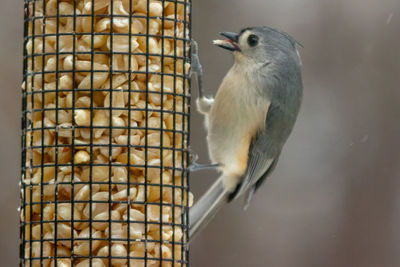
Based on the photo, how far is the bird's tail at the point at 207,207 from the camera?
4.89 meters

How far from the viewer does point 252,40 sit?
523 centimetres

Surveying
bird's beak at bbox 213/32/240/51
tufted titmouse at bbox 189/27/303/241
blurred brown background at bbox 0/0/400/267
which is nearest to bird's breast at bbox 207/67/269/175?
tufted titmouse at bbox 189/27/303/241

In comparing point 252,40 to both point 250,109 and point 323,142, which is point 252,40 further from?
point 323,142

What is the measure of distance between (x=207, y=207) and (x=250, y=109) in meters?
0.63

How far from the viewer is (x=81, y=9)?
384 centimetres

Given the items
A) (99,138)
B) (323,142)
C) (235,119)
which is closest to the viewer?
(99,138)

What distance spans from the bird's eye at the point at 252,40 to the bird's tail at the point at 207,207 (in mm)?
833

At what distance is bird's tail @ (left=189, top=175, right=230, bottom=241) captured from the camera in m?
4.89

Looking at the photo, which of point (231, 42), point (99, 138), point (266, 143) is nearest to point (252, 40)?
point (231, 42)

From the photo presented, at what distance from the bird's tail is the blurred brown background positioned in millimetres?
2403

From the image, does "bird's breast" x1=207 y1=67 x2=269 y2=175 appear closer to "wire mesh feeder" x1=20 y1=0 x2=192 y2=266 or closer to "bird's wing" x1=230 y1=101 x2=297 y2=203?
"bird's wing" x1=230 y1=101 x2=297 y2=203

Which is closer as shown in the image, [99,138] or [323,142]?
[99,138]

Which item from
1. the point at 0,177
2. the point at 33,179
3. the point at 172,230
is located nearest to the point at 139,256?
the point at 172,230

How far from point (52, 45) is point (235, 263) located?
4.53 m
